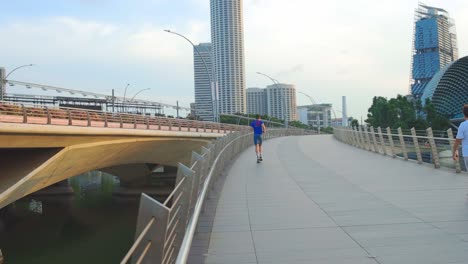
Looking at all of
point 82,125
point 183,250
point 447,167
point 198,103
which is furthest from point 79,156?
point 198,103

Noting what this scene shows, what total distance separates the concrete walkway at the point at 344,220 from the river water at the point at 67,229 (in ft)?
38.0

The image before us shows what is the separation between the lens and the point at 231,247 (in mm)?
5918

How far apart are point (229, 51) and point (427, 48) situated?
95989 millimetres

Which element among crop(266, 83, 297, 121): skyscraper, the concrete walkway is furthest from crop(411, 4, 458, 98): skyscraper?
the concrete walkway

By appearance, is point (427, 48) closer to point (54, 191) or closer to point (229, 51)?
point (229, 51)

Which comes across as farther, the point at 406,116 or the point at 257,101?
the point at 257,101

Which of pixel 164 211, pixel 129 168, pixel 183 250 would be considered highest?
pixel 164 211

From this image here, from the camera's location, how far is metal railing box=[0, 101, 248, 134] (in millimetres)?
19370

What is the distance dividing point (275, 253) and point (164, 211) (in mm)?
2631

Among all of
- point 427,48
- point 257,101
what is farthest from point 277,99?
point 427,48

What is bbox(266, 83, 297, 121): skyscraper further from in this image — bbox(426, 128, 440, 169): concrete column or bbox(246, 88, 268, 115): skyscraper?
bbox(426, 128, 440, 169): concrete column

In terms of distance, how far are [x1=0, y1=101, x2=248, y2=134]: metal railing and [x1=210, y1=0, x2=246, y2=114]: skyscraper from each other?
123 ft

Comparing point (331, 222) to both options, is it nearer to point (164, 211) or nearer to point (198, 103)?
point (164, 211)

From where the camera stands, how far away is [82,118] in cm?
2606
